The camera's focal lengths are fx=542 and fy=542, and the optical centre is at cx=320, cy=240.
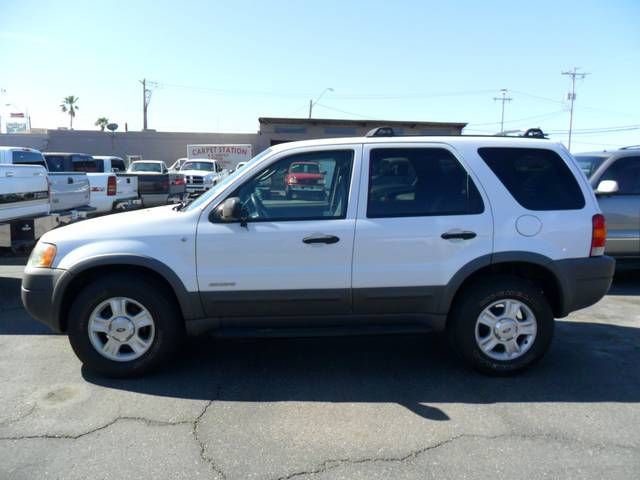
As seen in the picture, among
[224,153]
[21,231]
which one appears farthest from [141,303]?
[224,153]

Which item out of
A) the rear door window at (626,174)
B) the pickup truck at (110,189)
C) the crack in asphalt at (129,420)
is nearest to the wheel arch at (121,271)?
the crack in asphalt at (129,420)

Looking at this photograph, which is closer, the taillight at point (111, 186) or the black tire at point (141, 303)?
the black tire at point (141, 303)

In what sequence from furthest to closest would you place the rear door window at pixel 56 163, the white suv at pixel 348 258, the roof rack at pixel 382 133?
the rear door window at pixel 56 163 < the roof rack at pixel 382 133 < the white suv at pixel 348 258

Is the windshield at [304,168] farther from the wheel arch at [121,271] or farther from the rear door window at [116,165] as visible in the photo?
the rear door window at [116,165]

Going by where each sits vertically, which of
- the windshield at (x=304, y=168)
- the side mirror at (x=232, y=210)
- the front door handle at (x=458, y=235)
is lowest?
the front door handle at (x=458, y=235)

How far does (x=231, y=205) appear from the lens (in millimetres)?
3984

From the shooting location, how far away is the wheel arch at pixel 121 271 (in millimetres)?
4055

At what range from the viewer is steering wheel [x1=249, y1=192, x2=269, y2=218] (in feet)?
Result: 13.7

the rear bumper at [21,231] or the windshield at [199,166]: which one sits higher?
the windshield at [199,166]

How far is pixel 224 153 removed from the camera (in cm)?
3828

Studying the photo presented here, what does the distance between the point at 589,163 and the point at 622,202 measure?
0.86 metres

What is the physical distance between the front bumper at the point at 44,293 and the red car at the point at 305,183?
71.7 inches

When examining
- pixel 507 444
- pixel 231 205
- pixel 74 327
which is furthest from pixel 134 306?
pixel 507 444

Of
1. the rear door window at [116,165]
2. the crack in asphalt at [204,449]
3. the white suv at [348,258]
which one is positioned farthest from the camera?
the rear door window at [116,165]
